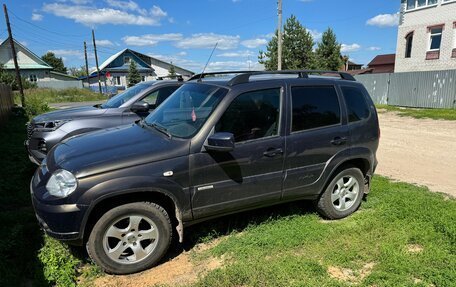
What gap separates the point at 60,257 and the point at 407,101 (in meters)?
21.8

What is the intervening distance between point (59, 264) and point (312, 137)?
3.08m

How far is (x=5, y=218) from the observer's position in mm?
4645

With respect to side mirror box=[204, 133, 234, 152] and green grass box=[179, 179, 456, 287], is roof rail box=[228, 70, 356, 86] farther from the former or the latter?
green grass box=[179, 179, 456, 287]

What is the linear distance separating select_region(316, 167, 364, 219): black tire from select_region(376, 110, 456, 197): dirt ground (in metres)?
1.90

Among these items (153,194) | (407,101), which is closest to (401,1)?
(407,101)

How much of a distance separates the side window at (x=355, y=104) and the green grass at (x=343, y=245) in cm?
132

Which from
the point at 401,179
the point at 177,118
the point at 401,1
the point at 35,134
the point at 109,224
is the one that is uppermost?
the point at 401,1

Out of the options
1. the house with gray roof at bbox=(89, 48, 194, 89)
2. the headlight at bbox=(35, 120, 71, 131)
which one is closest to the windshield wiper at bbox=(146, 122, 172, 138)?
the headlight at bbox=(35, 120, 71, 131)

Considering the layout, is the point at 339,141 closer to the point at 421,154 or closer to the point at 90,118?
the point at 90,118

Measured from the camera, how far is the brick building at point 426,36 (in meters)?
23.1

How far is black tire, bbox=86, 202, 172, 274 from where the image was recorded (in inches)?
132

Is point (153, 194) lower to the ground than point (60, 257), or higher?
higher

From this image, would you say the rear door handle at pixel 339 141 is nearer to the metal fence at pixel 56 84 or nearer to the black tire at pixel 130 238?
the black tire at pixel 130 238

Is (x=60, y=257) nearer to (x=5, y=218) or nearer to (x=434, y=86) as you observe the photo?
(x=5, y=218)
